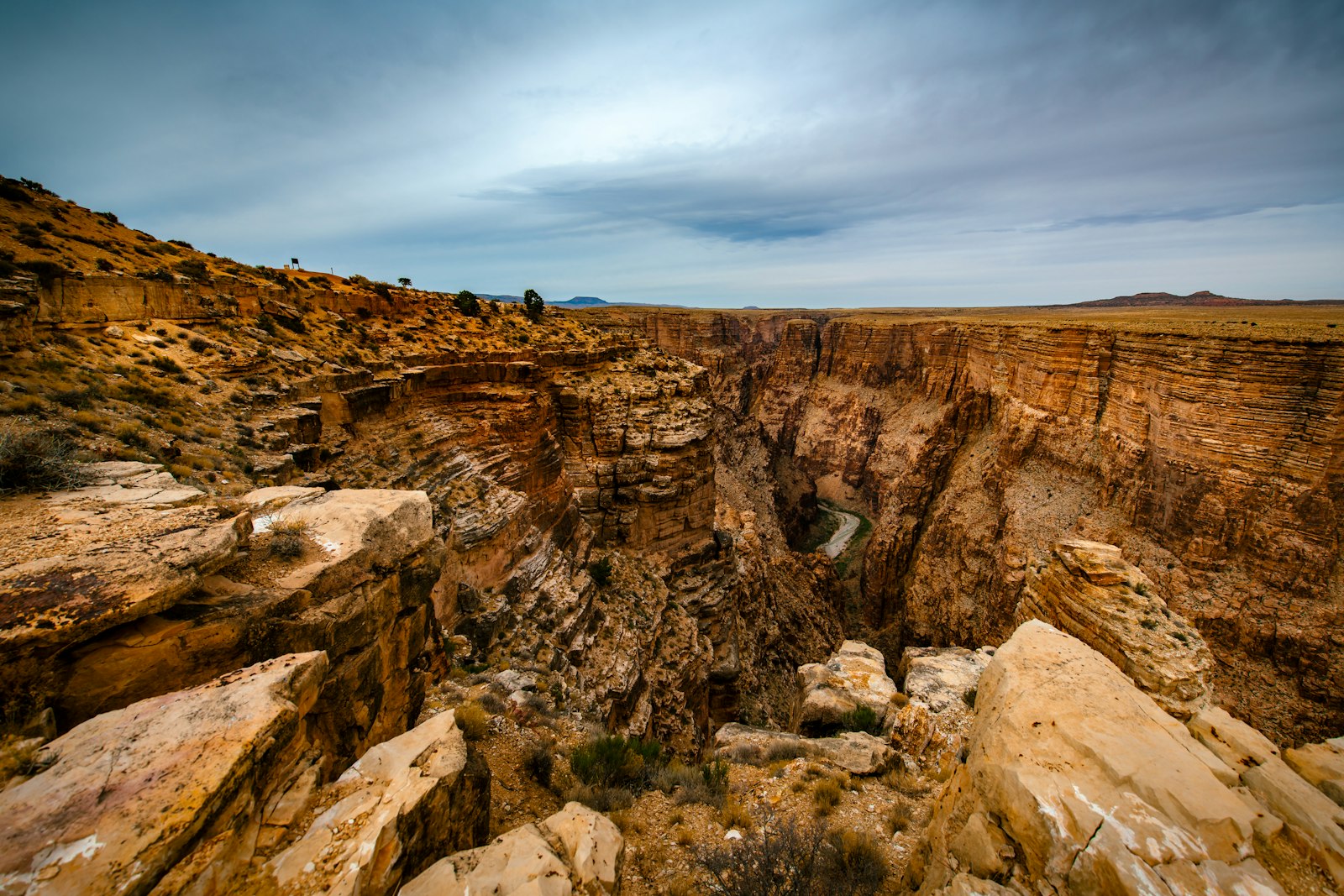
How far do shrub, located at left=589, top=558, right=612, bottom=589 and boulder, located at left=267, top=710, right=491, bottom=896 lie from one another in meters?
12.1

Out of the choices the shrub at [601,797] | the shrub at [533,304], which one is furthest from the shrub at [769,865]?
the shrub at [533,304]

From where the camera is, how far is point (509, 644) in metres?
12.5

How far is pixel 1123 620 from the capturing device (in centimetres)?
847

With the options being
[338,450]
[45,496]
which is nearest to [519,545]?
[338,450]

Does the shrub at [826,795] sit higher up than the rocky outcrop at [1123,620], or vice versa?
the rocky outcrop at [1123,620]

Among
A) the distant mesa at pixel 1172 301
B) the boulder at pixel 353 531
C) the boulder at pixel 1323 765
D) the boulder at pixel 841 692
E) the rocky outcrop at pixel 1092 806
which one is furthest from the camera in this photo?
the distant mesa at pixel 1172 301

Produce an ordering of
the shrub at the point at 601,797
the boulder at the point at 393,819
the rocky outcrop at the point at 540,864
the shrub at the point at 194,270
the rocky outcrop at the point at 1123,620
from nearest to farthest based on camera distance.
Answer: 1. the boulder at the point at 393,819
2. the rocky outcrop at the point at 540,864
3. the shrub at the point at 601,797
4. the rocky outcrop at the point at 1123,620
5. the shrub at the point at 194,270

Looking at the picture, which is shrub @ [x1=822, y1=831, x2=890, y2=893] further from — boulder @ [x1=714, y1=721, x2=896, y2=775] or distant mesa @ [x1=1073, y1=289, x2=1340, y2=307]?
distant mesa @ [x1=1073, y1=289, x2=1340, y2=307]

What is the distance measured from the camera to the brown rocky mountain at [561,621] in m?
3.85

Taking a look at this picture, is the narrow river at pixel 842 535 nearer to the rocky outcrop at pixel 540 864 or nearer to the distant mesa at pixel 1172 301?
the rocky outcrop at pixel 540 864

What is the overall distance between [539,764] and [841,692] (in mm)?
8178

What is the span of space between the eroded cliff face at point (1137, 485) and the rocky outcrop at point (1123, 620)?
10.9m

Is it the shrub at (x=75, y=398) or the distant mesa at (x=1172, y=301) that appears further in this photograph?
the distant mesa at (x=1172, y=301)

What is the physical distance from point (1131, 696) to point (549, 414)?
17.1 m
